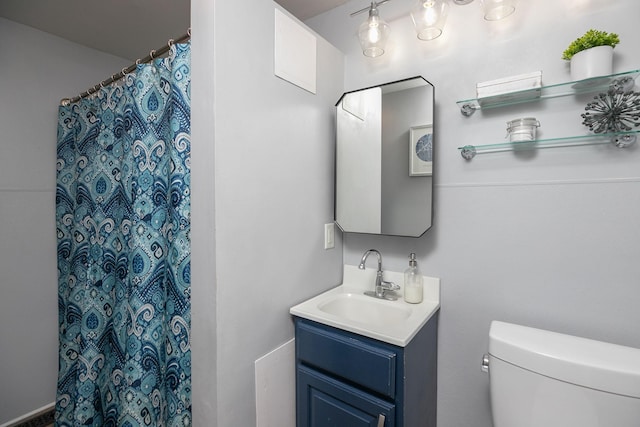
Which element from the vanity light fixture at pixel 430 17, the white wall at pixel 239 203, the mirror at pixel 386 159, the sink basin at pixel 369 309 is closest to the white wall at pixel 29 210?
the white wall at pixel 239 203

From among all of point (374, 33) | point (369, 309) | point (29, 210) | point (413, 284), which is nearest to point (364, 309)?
point (369, 309)

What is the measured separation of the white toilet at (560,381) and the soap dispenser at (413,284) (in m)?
0.36

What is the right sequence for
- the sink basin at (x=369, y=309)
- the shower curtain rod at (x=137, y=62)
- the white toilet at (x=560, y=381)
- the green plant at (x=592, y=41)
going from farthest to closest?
the shower curtain rod at (x=137, y=62)
the sink basin at (x=369, y=309)
the green plant at (x=592, y=41)
the white toilet at (x=560, y=381)

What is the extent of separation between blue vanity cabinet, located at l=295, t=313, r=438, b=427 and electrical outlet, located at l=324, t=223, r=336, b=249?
42 centimetres

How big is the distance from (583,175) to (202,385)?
1603 millimetres

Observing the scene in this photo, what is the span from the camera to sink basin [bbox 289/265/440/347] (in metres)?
1.09

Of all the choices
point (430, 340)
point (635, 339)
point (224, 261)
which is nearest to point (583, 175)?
point (635, 339)

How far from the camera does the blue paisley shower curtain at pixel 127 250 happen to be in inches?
49.2

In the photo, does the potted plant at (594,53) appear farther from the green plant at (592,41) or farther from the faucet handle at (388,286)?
the faucet handle at (388,286)

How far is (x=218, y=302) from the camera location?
102 cm

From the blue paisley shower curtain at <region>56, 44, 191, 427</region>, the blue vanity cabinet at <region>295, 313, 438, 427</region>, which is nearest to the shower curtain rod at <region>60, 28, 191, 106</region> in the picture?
the blue paisley shower curtain at <region>56, 44, 191, 427</region>

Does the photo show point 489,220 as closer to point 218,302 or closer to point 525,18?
point 525,18

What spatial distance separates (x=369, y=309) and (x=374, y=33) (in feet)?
4.36

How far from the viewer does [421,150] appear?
133cm
